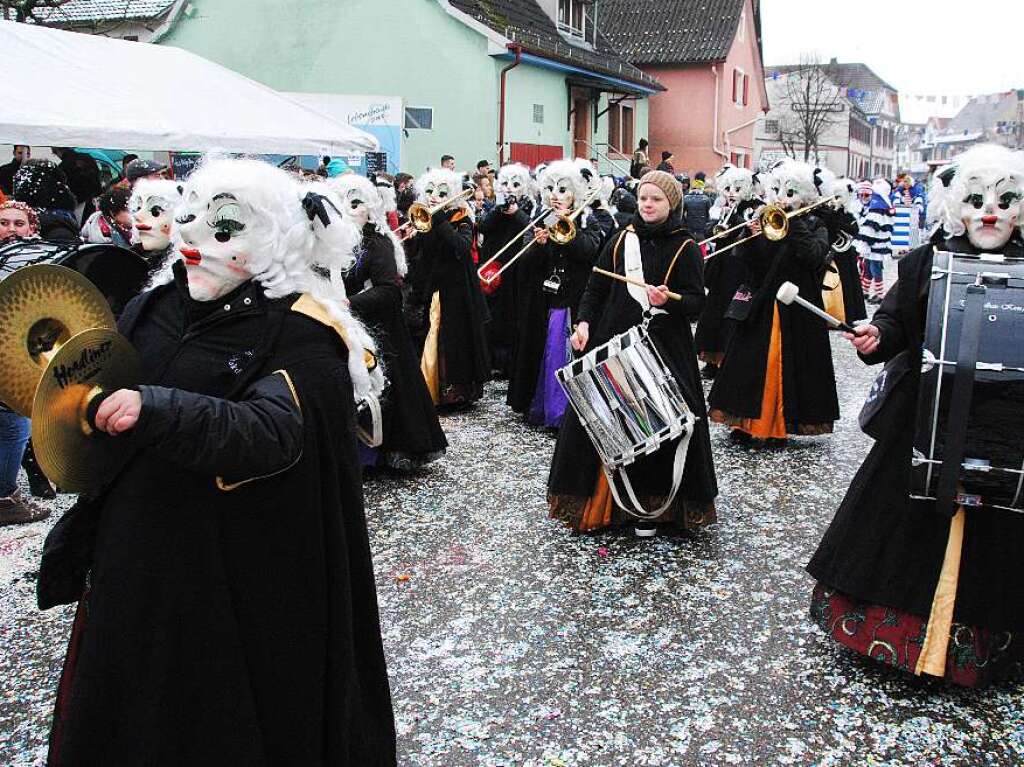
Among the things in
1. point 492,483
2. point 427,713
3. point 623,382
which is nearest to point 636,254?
point 623,382

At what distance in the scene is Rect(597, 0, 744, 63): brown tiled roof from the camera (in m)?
31.0

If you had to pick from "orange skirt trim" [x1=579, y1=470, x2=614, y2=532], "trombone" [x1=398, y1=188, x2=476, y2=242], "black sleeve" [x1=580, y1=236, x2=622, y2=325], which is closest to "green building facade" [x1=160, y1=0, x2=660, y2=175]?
"trombone" [x1=398, y1=188, x2=476, y2=242]

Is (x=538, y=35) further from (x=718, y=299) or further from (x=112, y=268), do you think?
(x=112, y=268)

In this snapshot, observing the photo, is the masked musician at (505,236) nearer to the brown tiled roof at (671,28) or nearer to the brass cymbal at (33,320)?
the brass cymbal at (33,320)

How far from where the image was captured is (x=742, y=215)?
9.23 meters

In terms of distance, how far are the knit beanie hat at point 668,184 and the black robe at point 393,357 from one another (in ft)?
5.74

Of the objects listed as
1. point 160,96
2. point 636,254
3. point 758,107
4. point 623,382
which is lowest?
point 623,382

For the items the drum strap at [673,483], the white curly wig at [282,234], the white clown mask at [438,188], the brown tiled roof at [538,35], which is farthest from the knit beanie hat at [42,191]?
the brown tiled roof at [538,35]

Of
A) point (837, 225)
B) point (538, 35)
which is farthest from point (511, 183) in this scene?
point (538, 35)

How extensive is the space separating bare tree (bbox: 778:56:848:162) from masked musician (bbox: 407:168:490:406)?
37.0m

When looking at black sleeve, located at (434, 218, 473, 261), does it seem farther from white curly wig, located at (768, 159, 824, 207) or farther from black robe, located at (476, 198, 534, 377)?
white curly wig, located at (768, 159, 824, 207)

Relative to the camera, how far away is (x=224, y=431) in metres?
2.11

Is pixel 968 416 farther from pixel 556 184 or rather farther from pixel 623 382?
pixel 556 184

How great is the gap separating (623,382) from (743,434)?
290 cm
